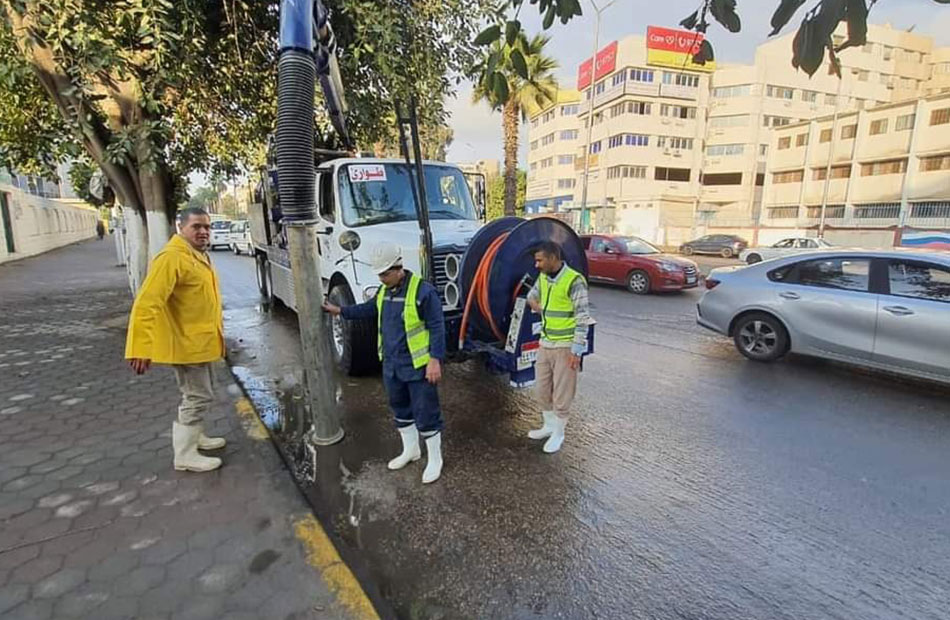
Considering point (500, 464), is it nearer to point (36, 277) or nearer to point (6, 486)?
point (6, 486)

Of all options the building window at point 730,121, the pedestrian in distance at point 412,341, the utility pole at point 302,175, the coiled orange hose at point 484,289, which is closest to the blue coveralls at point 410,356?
the pedestrian in distance at point 412,341

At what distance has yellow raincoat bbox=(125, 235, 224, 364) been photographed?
10.2 ft

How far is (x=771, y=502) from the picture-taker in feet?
11.0

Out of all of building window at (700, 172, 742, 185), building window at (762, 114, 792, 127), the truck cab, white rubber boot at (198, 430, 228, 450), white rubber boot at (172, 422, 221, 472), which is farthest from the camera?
building window at (700, 172, 742, 185)

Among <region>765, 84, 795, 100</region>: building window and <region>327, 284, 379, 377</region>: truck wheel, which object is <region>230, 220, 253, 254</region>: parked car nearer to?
<region>327, 284, 379, 377</region>: truck wheel

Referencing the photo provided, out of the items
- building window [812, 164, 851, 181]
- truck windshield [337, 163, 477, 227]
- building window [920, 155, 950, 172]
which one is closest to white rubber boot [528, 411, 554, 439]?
truck windshield [337, 163, 477, 227]

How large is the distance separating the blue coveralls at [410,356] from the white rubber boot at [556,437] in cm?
101

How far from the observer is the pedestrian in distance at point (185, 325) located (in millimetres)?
3129

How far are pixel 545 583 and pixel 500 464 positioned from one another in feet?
4.20

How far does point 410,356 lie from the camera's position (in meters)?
3.40

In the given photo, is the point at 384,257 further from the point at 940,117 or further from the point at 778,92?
the point at 778,92

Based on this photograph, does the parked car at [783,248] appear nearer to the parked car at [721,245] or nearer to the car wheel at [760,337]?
the parked car at [721,245]

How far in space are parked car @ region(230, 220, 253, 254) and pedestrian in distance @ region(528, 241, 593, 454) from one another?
77.0 ft

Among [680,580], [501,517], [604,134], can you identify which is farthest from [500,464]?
[604,134]
